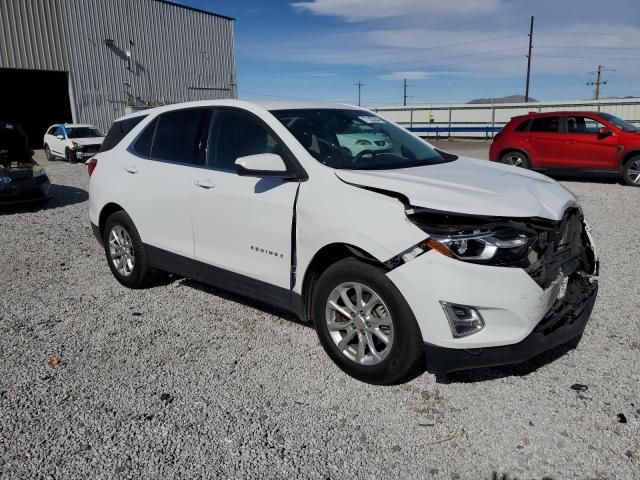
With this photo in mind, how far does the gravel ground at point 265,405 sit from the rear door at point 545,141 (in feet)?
28.5

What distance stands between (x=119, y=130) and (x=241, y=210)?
2.23 meters

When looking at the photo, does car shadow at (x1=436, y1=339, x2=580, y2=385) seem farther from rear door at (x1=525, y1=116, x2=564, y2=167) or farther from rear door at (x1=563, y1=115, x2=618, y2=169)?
rear door at (x1=525, y1=116, x2=564, y2=167)

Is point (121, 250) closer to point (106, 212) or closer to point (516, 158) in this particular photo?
point (106, 212)

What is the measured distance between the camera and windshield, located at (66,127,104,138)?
20156 millimetres

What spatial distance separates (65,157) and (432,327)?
20269 mm

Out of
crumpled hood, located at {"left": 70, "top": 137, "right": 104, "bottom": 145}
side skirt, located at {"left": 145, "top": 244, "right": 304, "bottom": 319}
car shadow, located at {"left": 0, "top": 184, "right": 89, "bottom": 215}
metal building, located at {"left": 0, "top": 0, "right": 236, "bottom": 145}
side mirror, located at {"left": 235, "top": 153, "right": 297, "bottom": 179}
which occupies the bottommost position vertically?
car shadow, located at {"left": 0, "top": 184, "right": 89, "bottom": 215}

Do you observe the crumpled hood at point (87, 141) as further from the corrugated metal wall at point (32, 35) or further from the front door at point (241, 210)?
the front door at point (241, 210)

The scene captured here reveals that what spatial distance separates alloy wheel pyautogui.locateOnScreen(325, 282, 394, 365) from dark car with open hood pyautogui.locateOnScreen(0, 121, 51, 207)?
818 centimetres

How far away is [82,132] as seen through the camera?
2047cm

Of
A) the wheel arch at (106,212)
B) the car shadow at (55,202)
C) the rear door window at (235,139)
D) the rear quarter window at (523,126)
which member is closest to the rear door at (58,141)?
the car shadow at (55,202)

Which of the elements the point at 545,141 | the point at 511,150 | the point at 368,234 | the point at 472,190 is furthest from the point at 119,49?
the point at 472,190

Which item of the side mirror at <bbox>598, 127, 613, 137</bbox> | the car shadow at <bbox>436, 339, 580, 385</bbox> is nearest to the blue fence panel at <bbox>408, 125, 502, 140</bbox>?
the side mirror at <bbox>598, 127, 613, 137</bbox>

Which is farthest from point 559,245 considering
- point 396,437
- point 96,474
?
point 96,474

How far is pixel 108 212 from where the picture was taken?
16.9ft
